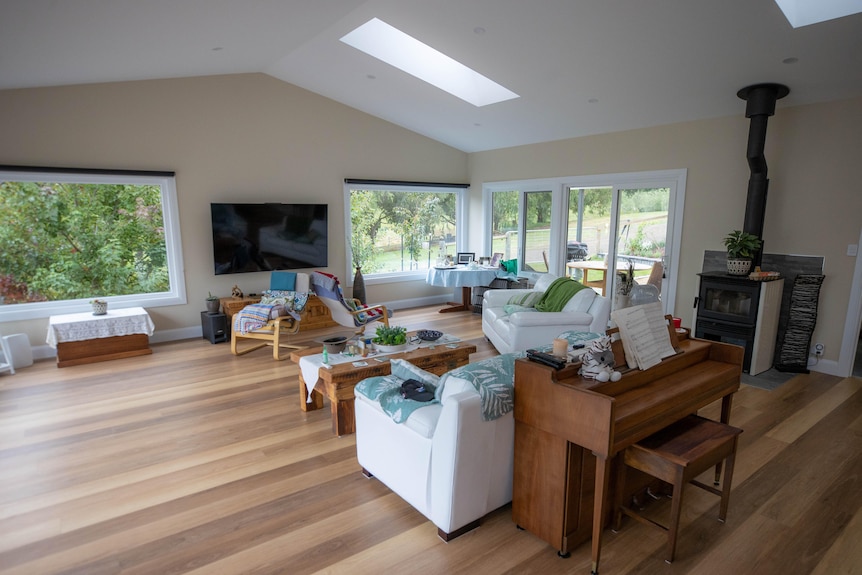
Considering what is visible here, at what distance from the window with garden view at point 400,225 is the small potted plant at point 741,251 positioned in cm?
450

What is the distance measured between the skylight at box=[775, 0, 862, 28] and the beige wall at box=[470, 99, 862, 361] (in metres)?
1.47

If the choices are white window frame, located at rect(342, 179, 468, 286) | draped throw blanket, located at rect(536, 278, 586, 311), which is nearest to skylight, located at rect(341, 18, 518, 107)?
white window frame, located at rect(342, 179, 468, 286)

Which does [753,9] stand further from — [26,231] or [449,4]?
[26,231]

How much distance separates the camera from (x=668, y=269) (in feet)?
18.6

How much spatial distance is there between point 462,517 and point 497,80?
172 inches

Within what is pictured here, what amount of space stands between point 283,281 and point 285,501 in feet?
12.6

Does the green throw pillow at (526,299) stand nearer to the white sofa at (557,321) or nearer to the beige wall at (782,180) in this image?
the white sofa at (557,321)

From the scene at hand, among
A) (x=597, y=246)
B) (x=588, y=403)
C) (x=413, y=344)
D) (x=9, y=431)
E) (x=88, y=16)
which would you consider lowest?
(x=9, y=431)

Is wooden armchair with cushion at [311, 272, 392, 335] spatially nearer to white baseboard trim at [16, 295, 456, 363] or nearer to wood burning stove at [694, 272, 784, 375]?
white baseboard trim at [16, 295, 456, 363]

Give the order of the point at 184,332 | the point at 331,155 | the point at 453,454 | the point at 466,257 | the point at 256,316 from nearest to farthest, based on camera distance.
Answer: the point at 453,454
the point at 256,316
the point at 184,332
the point at 331,155
the point at 466,257

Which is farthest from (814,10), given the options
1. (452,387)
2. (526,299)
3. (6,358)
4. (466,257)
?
(6,358)

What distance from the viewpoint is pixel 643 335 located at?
93.4 inches

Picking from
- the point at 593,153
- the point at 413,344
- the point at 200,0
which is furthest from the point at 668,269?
the point at 200,0

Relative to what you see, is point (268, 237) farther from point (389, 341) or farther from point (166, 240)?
point (389, 341)
